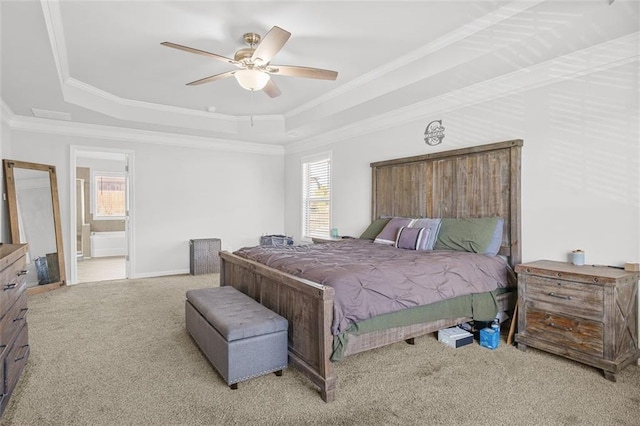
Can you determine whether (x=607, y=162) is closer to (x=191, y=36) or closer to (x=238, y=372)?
(x=238, y=372)

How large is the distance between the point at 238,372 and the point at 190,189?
15.4 ft

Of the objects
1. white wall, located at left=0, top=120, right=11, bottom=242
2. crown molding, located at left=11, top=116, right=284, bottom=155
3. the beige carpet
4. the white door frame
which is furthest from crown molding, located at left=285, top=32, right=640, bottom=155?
white wall, located at left=0, top=120, right=11, bottom=242

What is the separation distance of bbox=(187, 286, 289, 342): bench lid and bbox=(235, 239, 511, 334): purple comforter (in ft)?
1.20

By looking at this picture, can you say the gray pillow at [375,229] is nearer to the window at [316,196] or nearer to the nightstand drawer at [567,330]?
the window at [316,196]

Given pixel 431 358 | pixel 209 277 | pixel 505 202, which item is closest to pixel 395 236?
pixel 505 202

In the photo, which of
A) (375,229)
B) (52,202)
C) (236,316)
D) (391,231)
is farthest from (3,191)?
(391,231)

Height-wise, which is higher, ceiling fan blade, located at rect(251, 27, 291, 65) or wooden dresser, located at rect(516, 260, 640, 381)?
ceiling fan blade, located at rect(251, 27, 291, 65)

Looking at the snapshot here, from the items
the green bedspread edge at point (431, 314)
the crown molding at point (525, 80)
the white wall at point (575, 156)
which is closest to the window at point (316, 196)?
the crown molding at point (525, 80)

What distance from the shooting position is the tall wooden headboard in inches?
136

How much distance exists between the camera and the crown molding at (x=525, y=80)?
2.80 meters

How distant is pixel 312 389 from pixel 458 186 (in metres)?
2.68

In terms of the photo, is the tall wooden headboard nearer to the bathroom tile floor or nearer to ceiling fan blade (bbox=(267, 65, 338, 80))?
ceiling fan blade (bbox=(267, 65, 338, 80))

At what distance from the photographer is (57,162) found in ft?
17.5

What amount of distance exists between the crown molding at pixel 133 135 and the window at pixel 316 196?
1038 mm
